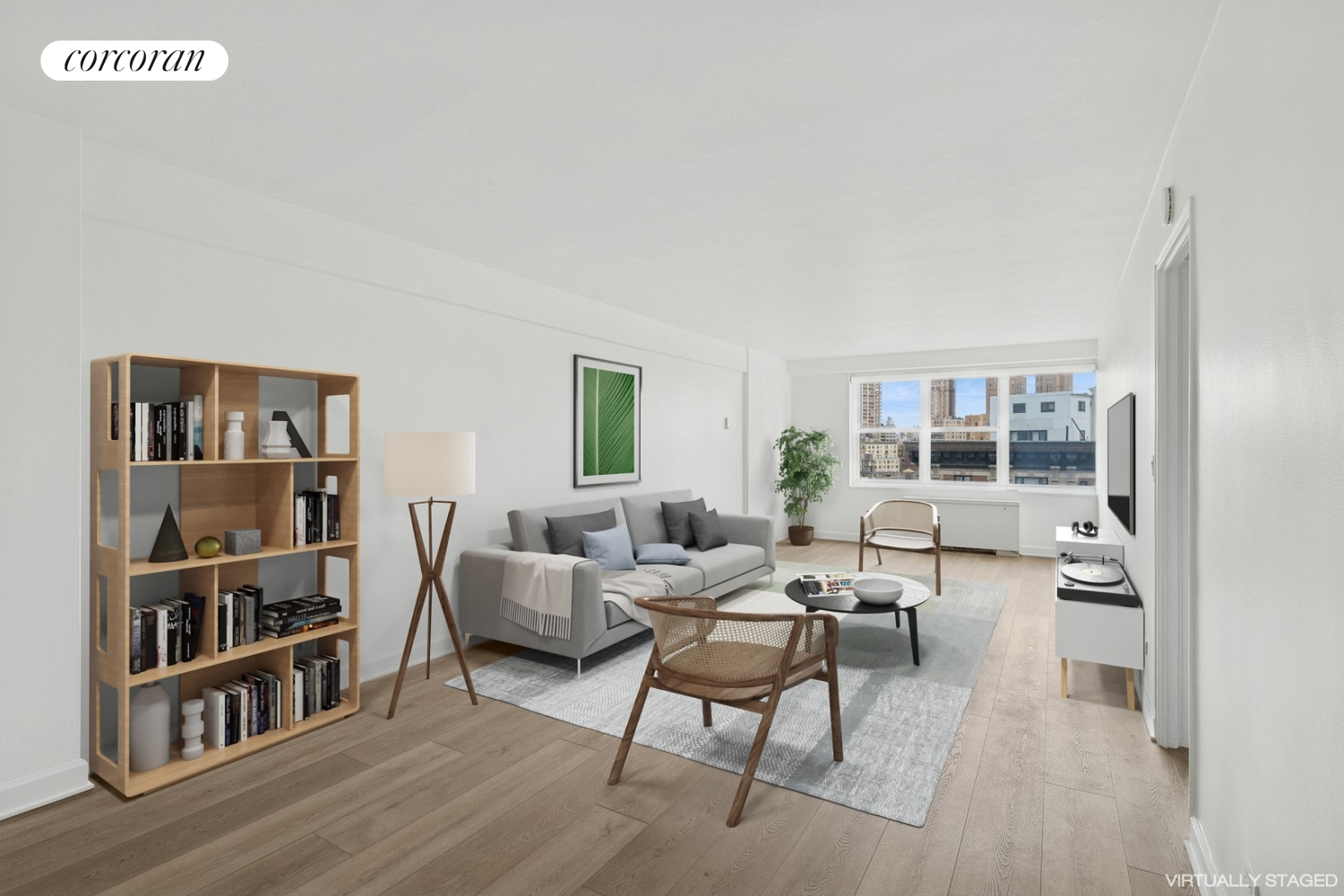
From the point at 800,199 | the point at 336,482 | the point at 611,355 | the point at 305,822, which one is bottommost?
the point at 305,822

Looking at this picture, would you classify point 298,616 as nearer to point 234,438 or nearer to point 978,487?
point 234,438

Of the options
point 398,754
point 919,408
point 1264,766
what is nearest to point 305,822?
point 398,754

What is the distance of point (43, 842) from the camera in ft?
7.33

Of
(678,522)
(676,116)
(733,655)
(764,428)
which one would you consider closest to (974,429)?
(764,428)

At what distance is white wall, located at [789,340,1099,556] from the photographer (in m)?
7.50

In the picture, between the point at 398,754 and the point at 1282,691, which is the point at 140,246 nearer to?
the point at 398,754

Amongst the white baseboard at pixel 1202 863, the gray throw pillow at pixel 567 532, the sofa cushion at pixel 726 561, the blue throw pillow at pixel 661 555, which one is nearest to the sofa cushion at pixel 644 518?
the blue throw pillow at pixel 661 555

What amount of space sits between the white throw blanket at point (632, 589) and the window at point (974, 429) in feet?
17.1

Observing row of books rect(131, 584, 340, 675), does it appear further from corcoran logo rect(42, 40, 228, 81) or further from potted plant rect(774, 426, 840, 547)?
potted plant rect(774, 426, 840, 547)

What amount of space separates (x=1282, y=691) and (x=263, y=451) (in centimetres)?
365

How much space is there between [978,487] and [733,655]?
22.0 feet

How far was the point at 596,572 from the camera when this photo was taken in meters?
3.76

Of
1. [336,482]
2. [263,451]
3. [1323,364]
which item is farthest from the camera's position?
[336,482]

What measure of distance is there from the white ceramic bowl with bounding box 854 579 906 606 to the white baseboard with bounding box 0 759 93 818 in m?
3.79
